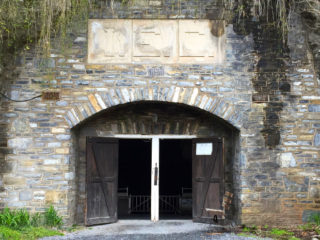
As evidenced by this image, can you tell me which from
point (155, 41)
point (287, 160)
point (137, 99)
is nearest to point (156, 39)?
point (155, 41)

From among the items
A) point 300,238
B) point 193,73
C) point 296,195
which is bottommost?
point 300,238

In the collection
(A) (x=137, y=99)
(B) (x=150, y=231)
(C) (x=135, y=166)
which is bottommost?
(B) (x=150, y=231)

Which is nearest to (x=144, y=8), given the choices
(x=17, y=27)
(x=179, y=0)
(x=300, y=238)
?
(x=179, y=0)

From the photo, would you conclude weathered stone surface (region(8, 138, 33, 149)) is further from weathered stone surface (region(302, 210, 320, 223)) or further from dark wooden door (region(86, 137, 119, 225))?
weathered stone surface (region(302, 210, 320, 223))

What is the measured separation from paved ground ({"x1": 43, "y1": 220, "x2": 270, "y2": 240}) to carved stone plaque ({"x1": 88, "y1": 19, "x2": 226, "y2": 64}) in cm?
292

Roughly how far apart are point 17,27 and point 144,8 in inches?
87.1

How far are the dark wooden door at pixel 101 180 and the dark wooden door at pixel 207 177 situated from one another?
5.11ft

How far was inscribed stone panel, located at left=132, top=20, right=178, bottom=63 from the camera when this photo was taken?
23.1 feet

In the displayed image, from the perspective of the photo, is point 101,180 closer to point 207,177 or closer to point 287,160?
point 207,177

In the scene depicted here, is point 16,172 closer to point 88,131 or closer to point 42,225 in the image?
point 42,225

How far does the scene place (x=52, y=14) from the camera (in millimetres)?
6848

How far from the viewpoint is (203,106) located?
6.94m

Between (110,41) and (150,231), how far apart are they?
11.0 ft

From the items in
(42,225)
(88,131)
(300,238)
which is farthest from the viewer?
(88,131)
